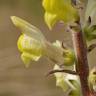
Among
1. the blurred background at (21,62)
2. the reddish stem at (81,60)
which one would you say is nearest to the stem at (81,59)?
the reddish stem at (81,60)

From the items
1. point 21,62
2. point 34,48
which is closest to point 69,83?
point 34,48

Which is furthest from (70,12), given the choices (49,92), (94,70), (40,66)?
(40,66)

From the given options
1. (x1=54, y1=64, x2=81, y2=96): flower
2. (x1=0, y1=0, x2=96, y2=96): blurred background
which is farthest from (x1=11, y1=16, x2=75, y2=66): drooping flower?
(x1=0, y1=0, x2=96, y2=96): blurred background

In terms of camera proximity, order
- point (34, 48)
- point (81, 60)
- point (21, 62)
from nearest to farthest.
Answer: point (81, 60), point (34, 48), point (21, 62)

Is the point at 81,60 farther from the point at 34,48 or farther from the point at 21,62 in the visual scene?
the point at 21,62

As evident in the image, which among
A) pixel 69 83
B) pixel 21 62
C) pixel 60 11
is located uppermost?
pixel 60 11
